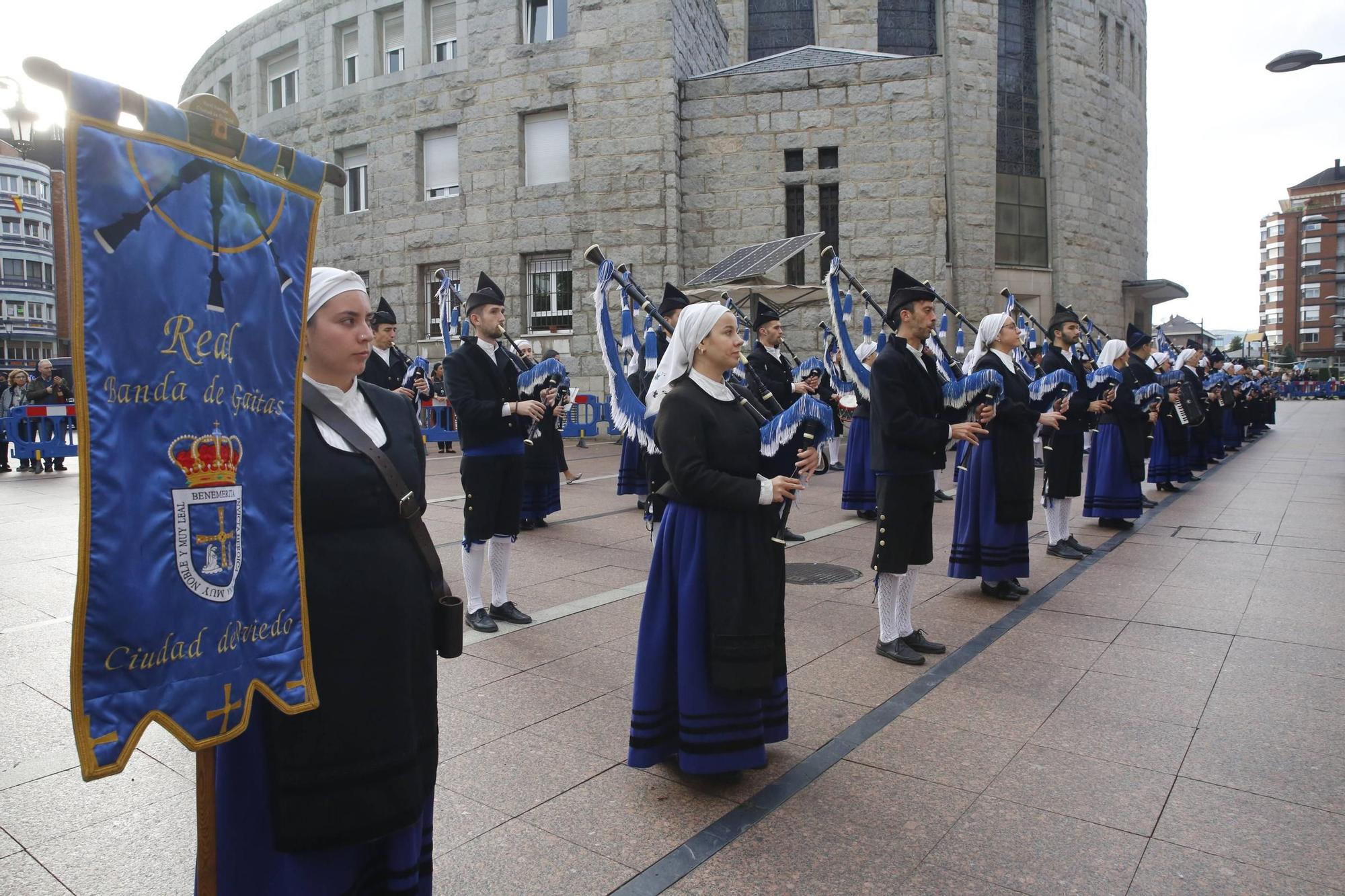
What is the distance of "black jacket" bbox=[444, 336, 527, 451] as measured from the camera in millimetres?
5457

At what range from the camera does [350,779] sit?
6.46 feet

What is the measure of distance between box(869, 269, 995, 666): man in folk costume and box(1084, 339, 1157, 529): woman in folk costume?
484cm

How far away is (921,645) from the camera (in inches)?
197

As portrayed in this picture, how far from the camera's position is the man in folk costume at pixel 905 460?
485 centimetres

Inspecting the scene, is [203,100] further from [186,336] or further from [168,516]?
[168,516]

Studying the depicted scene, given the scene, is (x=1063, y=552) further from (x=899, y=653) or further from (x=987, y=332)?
(x=899, y=653)

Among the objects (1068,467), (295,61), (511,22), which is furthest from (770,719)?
(295,61)

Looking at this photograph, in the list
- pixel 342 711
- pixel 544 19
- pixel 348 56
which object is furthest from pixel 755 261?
pixel 348 56

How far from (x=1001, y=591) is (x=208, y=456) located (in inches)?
227

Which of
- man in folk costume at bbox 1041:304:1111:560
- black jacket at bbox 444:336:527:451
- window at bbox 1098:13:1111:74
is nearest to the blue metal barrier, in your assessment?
black jacket at bbox 444:336:527:451

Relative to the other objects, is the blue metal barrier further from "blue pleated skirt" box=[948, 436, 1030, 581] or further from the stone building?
"blue pleated skirt" box=[948, 436, 1030, 581]

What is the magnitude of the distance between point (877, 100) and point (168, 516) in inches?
778

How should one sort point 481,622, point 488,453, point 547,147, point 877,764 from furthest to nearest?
point 547,147 < point 488,453 < point 481,622 < point 877,764

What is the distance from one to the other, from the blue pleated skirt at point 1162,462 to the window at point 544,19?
1570cm
